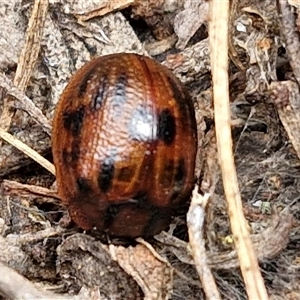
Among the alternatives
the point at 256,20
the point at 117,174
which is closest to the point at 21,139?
the point at 117,174

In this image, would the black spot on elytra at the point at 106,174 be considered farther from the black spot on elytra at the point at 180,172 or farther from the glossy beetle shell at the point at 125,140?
the black spot on elytra at the point at 180,172

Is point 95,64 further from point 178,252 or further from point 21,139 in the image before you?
point 178,252

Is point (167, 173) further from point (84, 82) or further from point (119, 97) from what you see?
point (84, 82)

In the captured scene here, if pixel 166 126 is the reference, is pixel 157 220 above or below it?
below

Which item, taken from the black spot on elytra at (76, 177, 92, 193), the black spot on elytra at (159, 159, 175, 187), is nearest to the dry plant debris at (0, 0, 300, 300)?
the black spot on elytra at (159, 159, 175, 187)

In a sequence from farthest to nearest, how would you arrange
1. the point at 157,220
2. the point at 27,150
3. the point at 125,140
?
the point at 27,150 < the point at 157,220 < the point at 125,140

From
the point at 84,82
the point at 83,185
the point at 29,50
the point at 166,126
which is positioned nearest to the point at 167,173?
the point at 166,126

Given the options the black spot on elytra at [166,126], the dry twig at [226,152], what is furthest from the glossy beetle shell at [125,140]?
the dry twig at [226,152]
